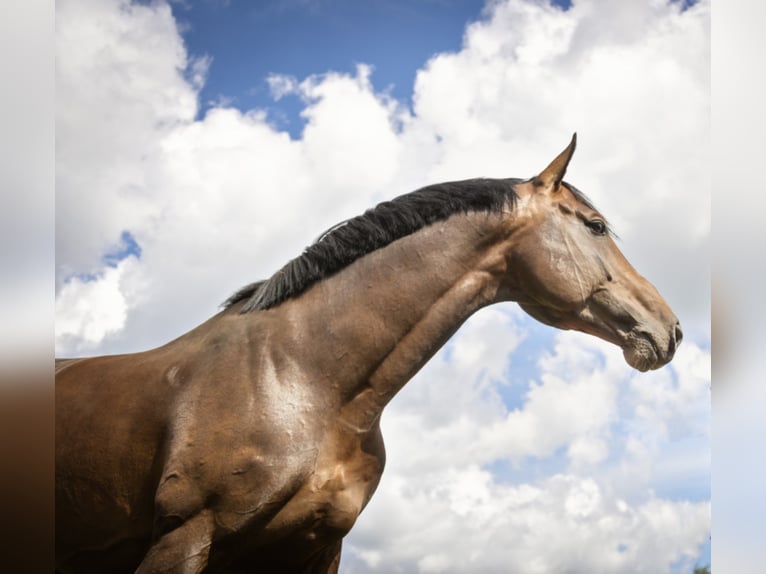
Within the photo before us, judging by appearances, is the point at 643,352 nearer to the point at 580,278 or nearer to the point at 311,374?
the point at 580,278

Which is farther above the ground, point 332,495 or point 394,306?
point 394,306

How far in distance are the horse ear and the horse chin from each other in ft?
2.91

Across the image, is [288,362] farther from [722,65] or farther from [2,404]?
[722,65]

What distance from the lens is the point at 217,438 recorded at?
12.2 feet

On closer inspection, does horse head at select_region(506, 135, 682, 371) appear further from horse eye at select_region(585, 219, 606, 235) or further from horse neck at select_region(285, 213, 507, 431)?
horse neck at select_region(285, 213, 507, 431)

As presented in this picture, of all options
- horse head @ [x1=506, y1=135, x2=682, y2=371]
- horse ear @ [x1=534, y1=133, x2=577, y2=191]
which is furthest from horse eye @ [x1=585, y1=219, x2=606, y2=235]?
→ horse ear @ [x1=534, y1=133, x2=577, y2=191]

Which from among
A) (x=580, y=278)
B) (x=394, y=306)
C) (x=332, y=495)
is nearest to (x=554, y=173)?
(x=580, y=278)

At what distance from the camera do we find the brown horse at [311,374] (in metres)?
3.71

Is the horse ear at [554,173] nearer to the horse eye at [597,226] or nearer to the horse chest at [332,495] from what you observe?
the horse eye at [597,226]

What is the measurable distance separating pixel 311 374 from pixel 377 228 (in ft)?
2.69

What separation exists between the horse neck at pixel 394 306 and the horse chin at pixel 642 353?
768 millimetres

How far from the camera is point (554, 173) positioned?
4273mm

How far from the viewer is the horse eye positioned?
425 cm

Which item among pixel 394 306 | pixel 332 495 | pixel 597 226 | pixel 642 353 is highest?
pixel 597 226
